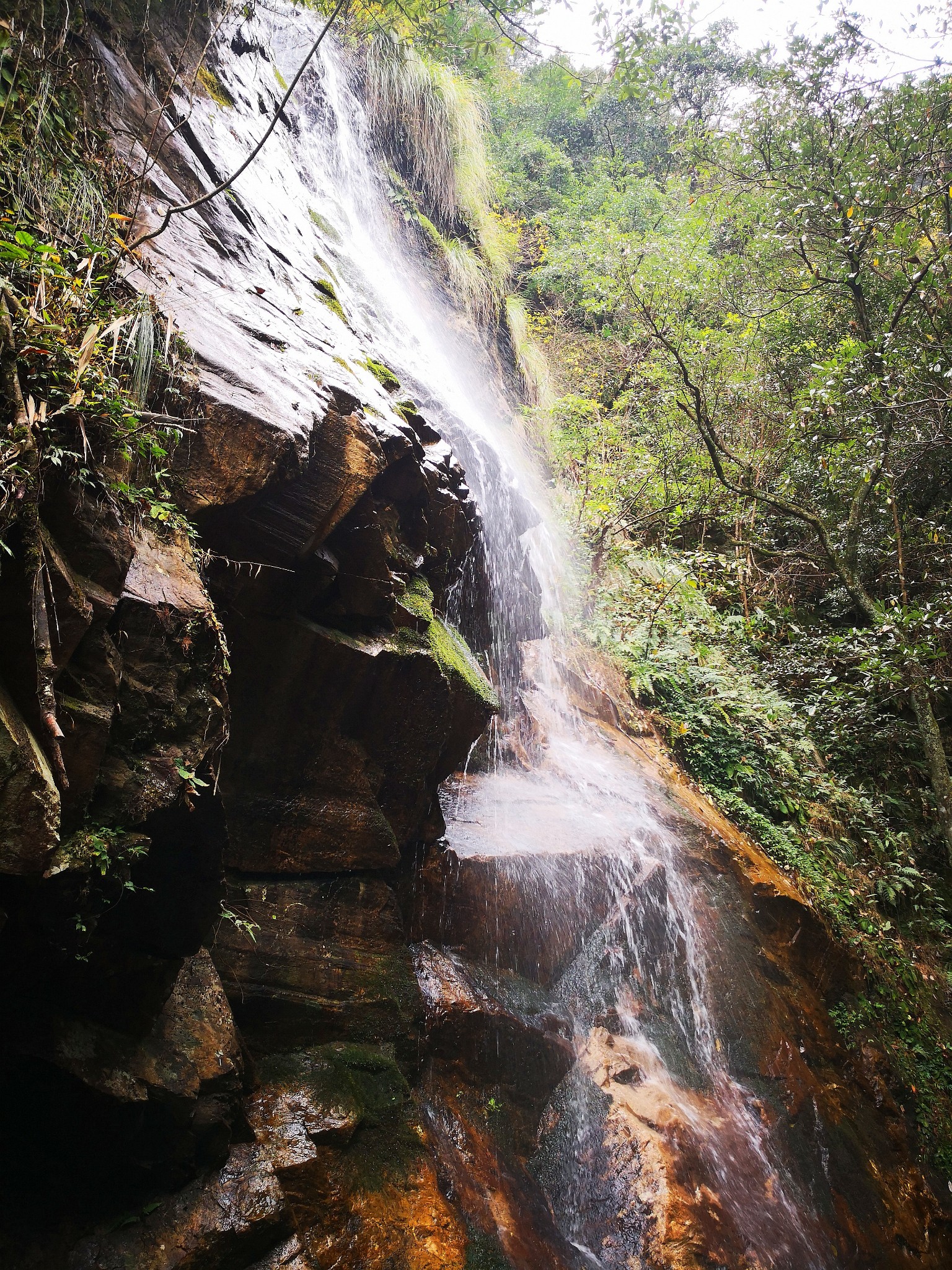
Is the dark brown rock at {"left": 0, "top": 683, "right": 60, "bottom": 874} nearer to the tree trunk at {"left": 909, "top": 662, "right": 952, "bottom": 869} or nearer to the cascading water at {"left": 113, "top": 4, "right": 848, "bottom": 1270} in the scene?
the cascading water at {"left": 113, "top": 4, "right": 848, "bottom": 1270}

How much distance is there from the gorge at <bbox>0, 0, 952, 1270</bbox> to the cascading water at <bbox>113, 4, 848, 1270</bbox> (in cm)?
4

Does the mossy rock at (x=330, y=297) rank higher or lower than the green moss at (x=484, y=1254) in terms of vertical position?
higher

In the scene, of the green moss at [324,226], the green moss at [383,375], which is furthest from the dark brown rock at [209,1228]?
the green moss at [324,226]

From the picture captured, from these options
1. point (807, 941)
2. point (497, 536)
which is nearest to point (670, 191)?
point (497, 536)

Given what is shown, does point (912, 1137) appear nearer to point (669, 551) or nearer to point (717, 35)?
point (669, 551)

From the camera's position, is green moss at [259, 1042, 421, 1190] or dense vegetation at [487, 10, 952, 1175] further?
dense vegetation at [487, 10, 952, 1175]

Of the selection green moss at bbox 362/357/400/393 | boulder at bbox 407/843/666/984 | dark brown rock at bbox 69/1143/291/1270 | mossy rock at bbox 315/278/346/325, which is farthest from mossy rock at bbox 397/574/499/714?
dark brown rock at bbox 69/1143/291/1270

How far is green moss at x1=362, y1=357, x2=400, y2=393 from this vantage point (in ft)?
18.7

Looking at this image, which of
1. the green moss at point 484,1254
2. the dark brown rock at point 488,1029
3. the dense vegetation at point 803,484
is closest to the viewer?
the green moss at point 484,1254

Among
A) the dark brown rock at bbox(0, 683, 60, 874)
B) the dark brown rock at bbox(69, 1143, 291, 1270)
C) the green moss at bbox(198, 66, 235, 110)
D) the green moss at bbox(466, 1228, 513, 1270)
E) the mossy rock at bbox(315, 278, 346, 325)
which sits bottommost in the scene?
the green moss at bbox(466, 1228, 513, 1270)

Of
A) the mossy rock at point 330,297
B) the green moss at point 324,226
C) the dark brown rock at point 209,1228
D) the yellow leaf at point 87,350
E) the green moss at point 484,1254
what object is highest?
the green moss at point 324,226

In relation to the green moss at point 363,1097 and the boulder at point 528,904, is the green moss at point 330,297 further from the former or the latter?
the green moss at point 363,1097

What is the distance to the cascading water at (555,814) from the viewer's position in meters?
4.58

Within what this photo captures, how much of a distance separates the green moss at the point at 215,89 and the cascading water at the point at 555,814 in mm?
100
